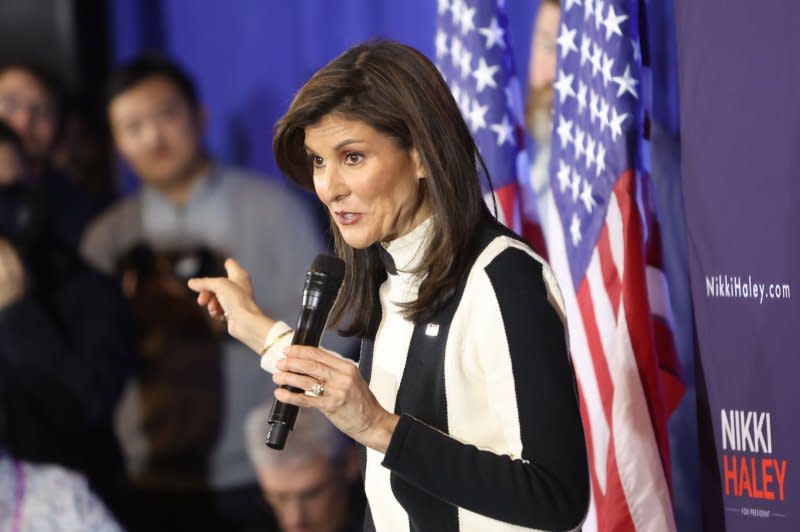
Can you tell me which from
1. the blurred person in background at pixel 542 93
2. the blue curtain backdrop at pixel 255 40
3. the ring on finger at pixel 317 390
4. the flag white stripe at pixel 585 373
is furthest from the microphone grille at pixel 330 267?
the blue curtain backdrop at pixel 255 40

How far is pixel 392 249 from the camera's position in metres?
1.68

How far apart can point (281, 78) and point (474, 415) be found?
280 cm

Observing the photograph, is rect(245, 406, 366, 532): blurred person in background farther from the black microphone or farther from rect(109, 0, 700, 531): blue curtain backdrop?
the black microphone

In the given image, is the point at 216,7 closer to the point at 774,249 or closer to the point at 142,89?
the point at 142,89

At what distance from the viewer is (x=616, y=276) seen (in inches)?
92.8

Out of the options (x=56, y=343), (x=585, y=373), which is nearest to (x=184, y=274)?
(x=56, y=343)

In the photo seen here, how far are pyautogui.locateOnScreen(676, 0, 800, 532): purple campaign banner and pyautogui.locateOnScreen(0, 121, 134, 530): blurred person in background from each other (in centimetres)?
266

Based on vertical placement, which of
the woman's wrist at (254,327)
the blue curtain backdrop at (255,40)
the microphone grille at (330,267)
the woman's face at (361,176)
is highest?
the blue curtain backdrop at (255,40)

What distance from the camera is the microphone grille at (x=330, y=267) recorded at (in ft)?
5.18

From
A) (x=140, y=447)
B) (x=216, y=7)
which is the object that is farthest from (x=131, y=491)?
(x=216, y=7)

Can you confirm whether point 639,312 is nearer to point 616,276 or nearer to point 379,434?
point 616,276

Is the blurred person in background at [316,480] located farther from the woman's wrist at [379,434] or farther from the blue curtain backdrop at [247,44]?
the woman's wrist at [379,434]

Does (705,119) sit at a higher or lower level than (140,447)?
higher

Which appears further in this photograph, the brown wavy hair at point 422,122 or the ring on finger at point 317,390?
the brown wavy hair at point 422,122
